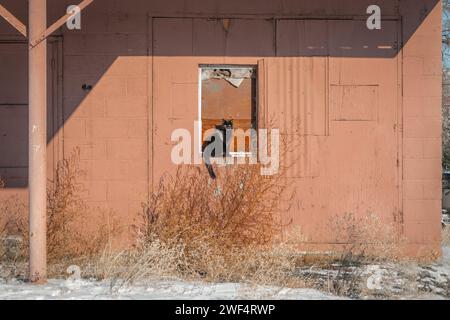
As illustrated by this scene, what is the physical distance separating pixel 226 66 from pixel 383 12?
228 cm

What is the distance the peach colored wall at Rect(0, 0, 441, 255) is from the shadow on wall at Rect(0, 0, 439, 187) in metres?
0.01

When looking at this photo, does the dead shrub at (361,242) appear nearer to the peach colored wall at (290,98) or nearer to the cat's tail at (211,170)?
the peach colored wall at (290,98)

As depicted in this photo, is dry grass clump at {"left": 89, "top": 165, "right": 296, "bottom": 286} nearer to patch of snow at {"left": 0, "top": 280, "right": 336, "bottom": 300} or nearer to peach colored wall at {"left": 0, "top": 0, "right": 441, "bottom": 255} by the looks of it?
patch of snow at {"left": 0, "top": 280, "right": 336, "bottom": 300}

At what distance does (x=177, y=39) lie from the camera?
7.77 meters

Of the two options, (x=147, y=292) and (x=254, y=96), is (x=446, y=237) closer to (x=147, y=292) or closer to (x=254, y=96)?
(x=254, y=96)

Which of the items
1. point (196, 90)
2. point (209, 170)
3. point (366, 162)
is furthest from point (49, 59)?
point (366, 162)

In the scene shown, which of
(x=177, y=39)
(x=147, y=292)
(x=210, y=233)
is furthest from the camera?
(x=177, y=39)

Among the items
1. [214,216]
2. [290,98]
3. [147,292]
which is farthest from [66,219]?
[290,98]

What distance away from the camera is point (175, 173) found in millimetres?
7750

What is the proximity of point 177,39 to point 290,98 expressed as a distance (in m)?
1.74

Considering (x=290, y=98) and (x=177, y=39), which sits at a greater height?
(x=177, y=39)

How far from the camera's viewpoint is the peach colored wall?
25.5ft

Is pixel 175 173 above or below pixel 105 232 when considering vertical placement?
above
